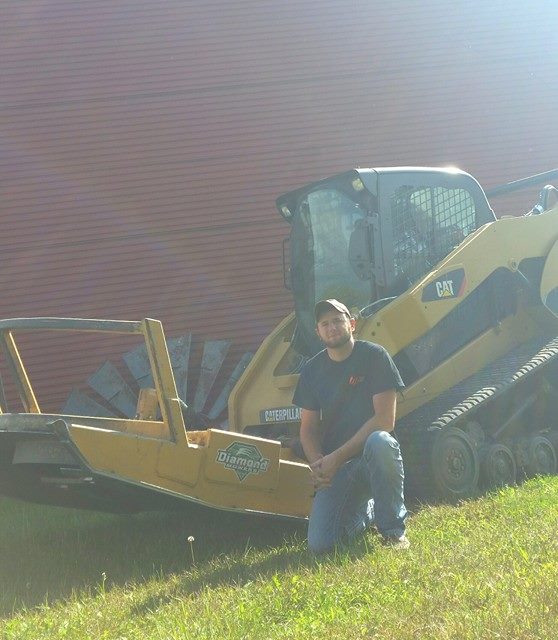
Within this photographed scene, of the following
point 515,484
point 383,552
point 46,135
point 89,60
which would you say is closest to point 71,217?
Answer: point 46,135

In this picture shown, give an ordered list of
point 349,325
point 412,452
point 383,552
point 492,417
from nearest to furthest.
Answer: point 383,552 → point 349,325 → point 412,452 → point 492,417

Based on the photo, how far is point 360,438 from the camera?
5926 mm

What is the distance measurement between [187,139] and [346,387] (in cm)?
701

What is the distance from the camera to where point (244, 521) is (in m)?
7.38

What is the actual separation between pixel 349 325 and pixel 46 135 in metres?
7.34

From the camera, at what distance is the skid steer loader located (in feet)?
20.1

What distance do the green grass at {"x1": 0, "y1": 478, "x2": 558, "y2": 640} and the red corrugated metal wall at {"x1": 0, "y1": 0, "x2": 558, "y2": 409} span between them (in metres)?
5.09

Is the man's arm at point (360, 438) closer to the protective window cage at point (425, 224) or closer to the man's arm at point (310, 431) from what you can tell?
the man's arm at point (310, 431)

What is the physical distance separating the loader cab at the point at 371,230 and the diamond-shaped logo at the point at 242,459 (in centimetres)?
168

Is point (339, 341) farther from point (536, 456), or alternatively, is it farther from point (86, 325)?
point (536, 456)

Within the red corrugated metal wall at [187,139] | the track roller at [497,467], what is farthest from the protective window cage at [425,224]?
the red corrugated metal wall at [187,139]

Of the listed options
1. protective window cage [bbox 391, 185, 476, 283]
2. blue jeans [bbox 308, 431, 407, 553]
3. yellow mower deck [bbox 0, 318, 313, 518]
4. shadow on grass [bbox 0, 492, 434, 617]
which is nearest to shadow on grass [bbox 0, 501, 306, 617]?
shadow on grass [bbox 0, 492, 434, 617]

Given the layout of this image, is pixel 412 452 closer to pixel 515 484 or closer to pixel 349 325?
pixel 515 484

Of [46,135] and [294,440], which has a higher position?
[46,135]
